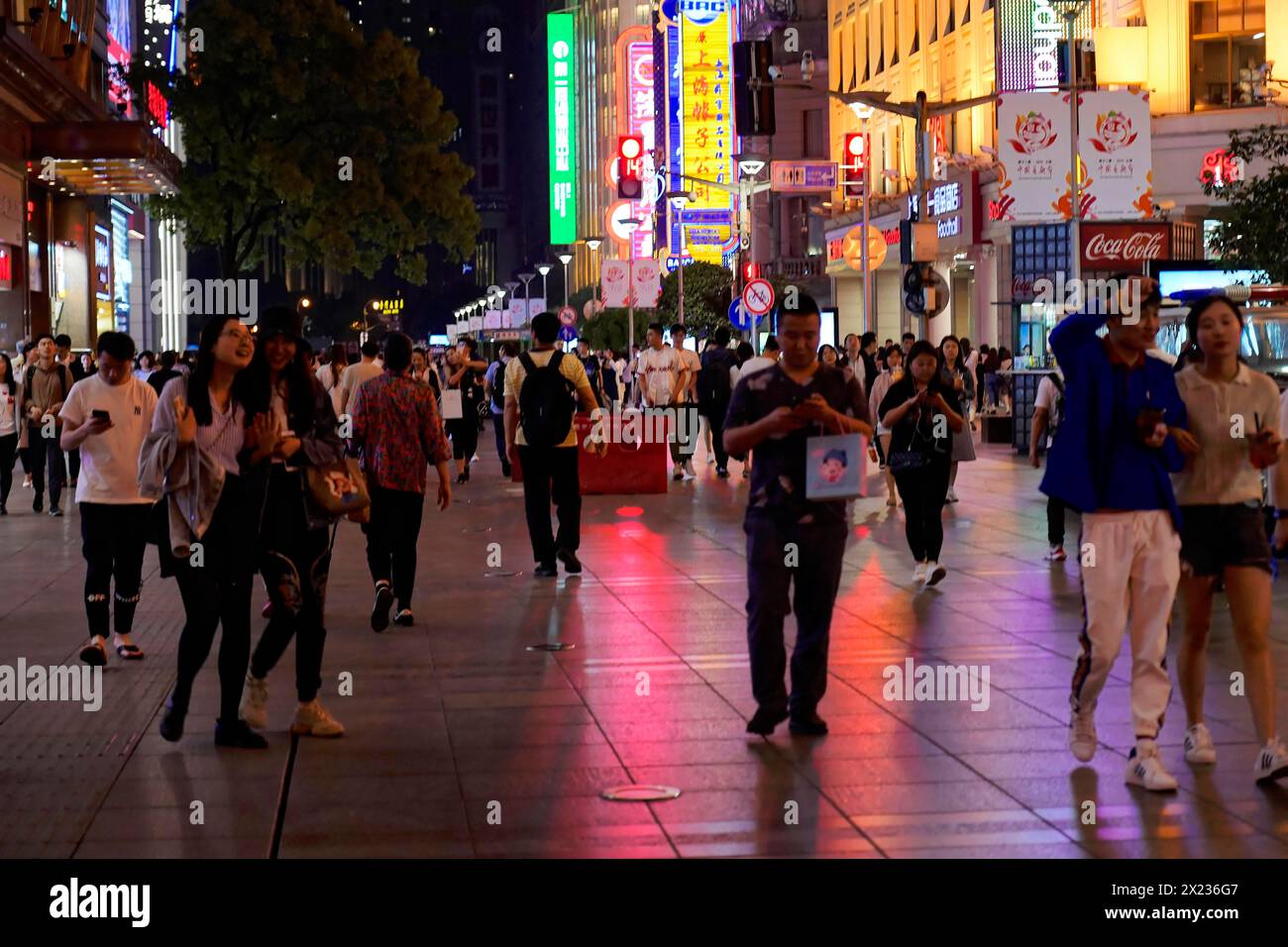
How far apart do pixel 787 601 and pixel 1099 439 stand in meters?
1.65

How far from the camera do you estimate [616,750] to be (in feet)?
26.3

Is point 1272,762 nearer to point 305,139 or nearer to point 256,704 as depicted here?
point 256,704

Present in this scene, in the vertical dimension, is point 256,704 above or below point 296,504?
below

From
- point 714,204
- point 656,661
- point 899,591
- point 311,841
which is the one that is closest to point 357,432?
point 656,661

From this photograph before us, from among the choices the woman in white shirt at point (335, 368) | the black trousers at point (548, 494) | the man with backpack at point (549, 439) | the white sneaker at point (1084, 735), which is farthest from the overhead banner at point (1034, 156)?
the white sneaker at point (1084, 735)

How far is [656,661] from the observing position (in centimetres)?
1038

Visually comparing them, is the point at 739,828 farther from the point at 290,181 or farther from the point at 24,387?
the point at 290,181

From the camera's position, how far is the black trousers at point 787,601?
27.1 feet

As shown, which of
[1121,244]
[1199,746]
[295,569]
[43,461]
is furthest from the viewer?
[1121,244]

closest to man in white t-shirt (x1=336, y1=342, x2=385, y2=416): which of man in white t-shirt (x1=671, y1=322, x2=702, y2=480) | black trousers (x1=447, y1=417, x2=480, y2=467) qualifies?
black trousers (x1=447, y1=417, x2=480, y2=467)

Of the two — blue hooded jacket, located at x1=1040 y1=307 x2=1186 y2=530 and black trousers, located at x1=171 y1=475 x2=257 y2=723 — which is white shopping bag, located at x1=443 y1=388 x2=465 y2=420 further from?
blue hooded jacket, located at x1=1040 y1=307 x2=1186 y2=530

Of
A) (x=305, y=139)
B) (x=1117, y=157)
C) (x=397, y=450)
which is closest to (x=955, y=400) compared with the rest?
(x=397, y=450)

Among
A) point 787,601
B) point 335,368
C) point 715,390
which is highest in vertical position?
point 335,368
